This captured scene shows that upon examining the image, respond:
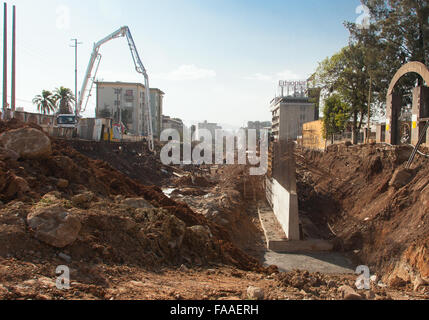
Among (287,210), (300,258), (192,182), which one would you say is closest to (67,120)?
(192,182)

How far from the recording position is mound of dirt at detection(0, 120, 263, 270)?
5.16 meters

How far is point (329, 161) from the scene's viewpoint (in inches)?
945

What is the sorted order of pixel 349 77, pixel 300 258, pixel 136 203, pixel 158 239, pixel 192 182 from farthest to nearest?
1. pixel 349 77
2. pixel 192 182
3. pixel 300 258
4. pixel 136 203
5. pixel 158 239

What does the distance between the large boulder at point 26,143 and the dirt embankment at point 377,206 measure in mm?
9624

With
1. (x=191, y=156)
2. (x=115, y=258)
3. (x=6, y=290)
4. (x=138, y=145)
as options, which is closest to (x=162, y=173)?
(x=138, y=145)

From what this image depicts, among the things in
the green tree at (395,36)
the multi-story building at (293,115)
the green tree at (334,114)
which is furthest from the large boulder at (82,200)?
the multi-story building at (293,115)

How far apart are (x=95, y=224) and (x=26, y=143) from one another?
11.5 feet

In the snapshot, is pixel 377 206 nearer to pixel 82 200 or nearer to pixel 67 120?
pixel 82 200

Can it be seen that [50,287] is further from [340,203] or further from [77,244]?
[340,203]

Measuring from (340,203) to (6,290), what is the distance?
1659 centimetres

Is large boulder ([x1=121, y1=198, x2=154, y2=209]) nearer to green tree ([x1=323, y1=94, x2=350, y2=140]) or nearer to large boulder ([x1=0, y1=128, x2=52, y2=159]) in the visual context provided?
large boulder ([x1=0, y1=128, x2=52, y2=159])

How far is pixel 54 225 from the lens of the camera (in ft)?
17.3

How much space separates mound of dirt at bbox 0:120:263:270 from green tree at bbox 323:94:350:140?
26.5 metres

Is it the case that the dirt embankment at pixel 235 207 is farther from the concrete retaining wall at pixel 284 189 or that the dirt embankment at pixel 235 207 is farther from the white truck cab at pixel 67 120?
the white truck cab at pixel 67 120
